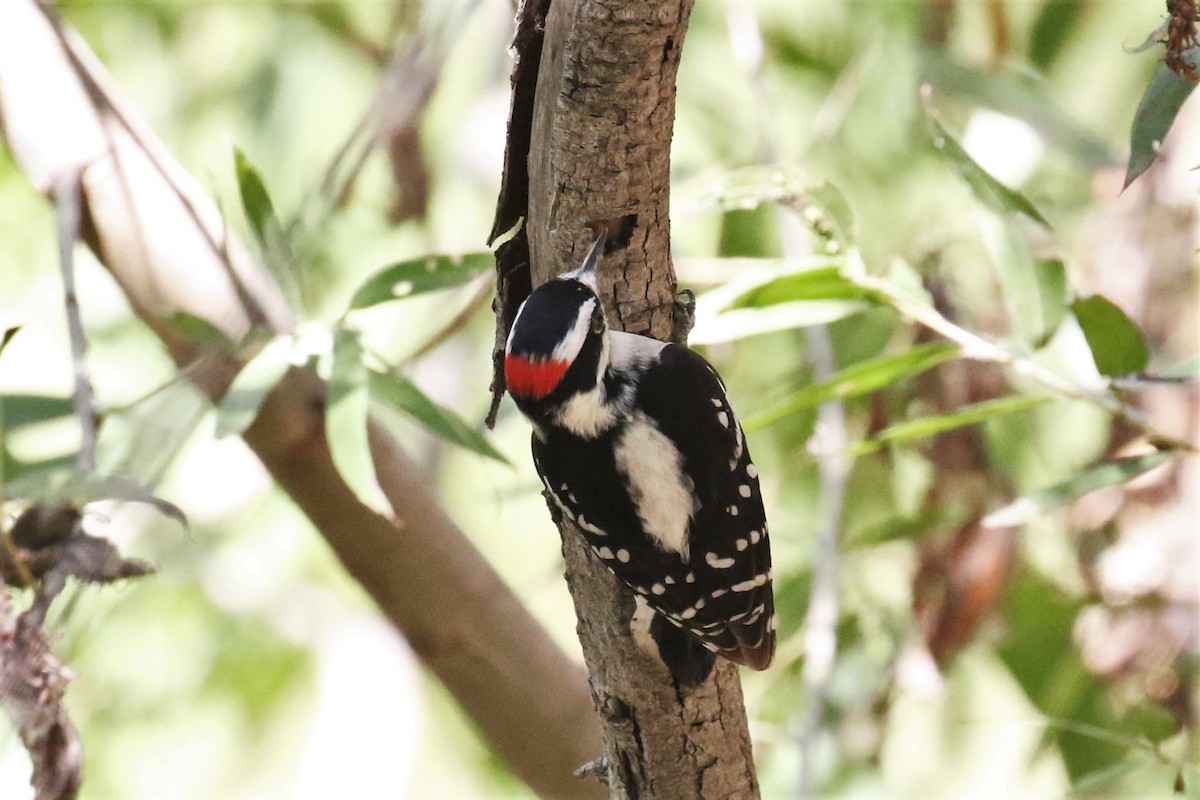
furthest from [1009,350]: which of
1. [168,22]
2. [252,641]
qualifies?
[168,22]

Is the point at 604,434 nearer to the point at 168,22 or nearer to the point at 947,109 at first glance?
the point at 947,109

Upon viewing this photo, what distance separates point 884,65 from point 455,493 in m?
1.65

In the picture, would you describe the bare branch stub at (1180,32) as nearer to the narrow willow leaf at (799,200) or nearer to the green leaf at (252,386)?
the narrow willow leaf at (799,200)

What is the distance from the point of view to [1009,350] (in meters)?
1.59

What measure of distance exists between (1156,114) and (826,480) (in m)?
1.30

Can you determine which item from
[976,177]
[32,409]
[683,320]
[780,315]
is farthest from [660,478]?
[32,409]

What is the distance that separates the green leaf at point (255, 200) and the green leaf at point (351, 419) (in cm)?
19

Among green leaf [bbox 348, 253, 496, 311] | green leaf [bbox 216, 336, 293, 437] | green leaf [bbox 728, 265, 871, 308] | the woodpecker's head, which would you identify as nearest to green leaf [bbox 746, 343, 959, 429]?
green leaf [bbox 728, 265, 871, 308]

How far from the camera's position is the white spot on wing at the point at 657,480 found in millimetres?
1411

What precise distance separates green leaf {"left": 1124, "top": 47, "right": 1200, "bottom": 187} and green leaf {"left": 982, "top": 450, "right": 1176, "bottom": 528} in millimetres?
542

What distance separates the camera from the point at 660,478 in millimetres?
1444

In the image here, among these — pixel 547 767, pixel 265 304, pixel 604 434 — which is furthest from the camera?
pixel 547 767

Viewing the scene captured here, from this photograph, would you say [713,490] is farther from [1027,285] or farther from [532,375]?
[1027,285]

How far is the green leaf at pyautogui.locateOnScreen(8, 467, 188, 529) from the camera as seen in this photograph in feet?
4.09
